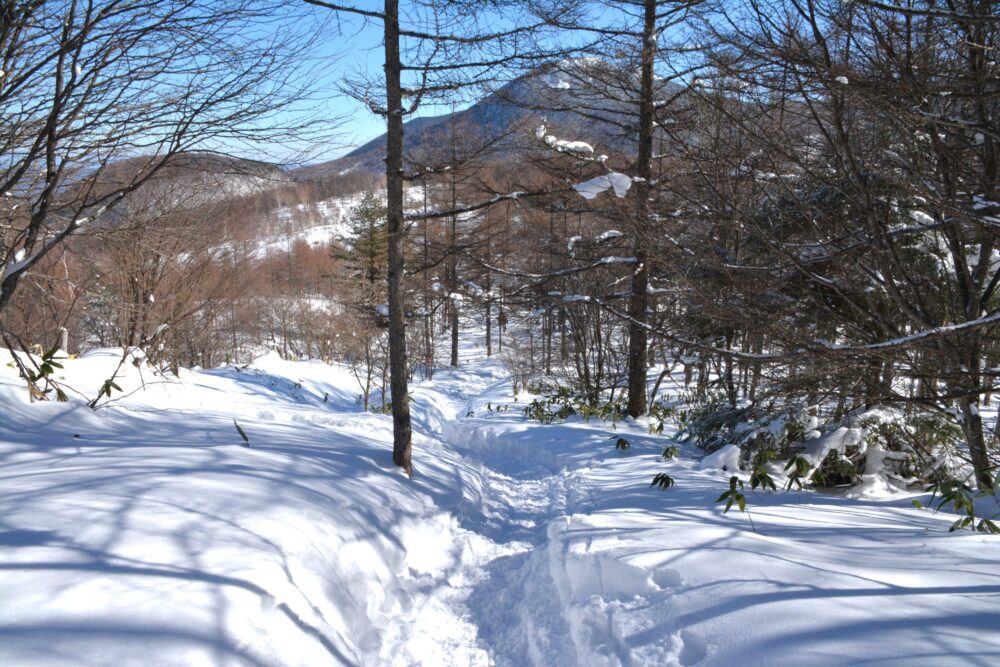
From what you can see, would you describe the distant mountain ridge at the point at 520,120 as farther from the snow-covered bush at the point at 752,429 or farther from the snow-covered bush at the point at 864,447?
the snow-covered bush at the point at 864,447

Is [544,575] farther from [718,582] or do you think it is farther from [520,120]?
[520,120]

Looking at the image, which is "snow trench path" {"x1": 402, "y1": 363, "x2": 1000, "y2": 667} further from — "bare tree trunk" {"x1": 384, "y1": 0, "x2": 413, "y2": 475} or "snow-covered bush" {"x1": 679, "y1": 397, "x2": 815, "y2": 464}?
"bare tree trunk" {"x1": 384, "y1": 0, "x2": 413, "y2": 475}

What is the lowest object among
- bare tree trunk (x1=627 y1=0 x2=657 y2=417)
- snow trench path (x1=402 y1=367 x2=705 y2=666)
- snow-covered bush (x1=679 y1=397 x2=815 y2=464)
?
snow trench path (x1=402 y1=367 x2=705 y2=666)

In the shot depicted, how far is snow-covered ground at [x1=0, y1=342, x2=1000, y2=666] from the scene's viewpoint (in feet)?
7.09

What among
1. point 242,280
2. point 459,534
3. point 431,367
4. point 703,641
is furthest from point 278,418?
point 431,367

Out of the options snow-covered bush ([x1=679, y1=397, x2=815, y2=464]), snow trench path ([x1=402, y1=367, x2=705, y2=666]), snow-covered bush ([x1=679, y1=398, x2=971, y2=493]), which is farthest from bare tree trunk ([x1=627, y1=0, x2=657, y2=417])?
snow-covered bush ([x1=679, y1=398, x2=971, y2=493])

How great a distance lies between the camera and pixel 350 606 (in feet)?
10.5

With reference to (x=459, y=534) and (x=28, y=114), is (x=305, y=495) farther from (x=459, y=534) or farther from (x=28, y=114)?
(x=28, y=114)

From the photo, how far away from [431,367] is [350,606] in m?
21.6

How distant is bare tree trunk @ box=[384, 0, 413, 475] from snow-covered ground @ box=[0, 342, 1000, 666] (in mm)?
653

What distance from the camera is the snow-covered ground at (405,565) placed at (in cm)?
216

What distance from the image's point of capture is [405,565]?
164 inches

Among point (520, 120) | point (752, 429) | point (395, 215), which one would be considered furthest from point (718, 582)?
point (520, 120)

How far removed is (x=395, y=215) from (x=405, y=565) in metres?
3.13
